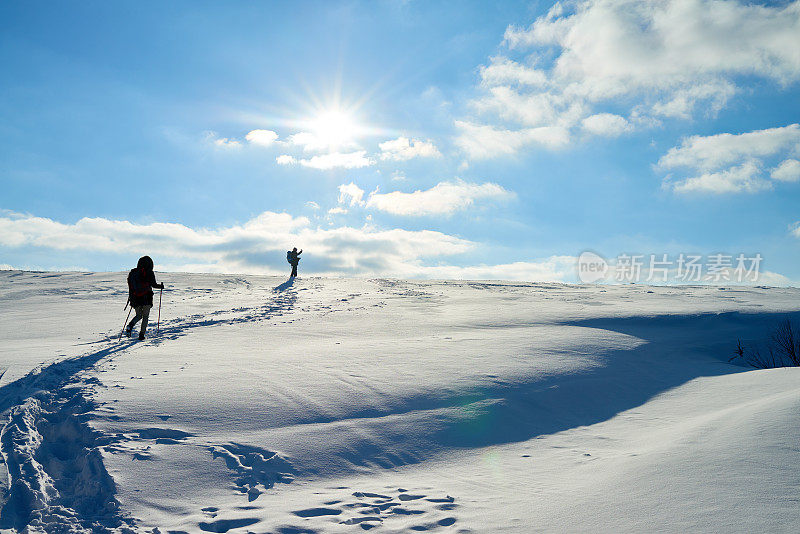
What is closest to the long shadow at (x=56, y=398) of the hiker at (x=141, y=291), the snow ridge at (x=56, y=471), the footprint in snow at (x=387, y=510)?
the snow ridge at (x=56, y=471)

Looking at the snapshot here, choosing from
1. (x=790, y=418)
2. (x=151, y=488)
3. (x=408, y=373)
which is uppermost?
(x=790, y=418)

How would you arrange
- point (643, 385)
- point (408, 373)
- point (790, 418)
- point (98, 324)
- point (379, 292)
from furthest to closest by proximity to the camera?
point (379, 292) → point (98, 324) → point (643, 385) → point (408, 373) → point (790, 418)

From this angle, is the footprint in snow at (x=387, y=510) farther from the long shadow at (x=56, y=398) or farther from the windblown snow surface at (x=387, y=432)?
the long shadow at (x=56, y=398)

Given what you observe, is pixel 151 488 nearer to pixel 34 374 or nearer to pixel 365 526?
pixel 365 526

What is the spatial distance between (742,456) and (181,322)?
10385mm

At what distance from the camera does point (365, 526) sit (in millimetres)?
3117

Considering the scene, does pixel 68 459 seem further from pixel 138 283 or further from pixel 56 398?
pixel 138 283

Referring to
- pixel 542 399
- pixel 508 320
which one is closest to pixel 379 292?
pixel 508 320

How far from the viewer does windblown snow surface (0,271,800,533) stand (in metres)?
3.14

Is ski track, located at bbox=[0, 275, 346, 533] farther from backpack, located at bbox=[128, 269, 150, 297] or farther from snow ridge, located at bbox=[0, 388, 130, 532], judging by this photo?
backpack, located at bbox=[128, 269, 150, 297]

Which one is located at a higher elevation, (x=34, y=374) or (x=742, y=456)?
(x=742, y=456)

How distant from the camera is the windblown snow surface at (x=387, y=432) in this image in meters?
3.14

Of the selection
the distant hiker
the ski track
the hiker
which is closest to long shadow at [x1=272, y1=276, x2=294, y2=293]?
the distant hiker

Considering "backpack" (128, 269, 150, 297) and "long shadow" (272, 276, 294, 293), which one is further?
"long shadow" (272, 276, 294, 293)
